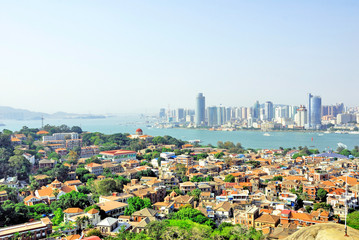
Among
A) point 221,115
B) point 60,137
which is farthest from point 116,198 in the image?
point 221,115

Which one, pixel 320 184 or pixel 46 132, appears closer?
pixel 320 184

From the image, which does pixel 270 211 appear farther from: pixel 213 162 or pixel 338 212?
pixel 213 162

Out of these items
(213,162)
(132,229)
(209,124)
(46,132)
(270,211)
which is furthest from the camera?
(209,124)

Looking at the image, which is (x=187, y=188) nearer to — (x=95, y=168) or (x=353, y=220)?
(x=95, y=168)

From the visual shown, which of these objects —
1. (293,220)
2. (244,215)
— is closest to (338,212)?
(293,220)

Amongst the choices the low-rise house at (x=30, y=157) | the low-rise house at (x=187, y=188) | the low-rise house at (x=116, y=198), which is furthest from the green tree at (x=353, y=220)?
the low-rise house at (x=30, y=157)

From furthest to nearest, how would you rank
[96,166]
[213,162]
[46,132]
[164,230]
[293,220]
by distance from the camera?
[46,132]
[213,162]
[96,166]
[293,220]
[164,230]

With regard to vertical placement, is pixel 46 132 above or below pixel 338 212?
above
